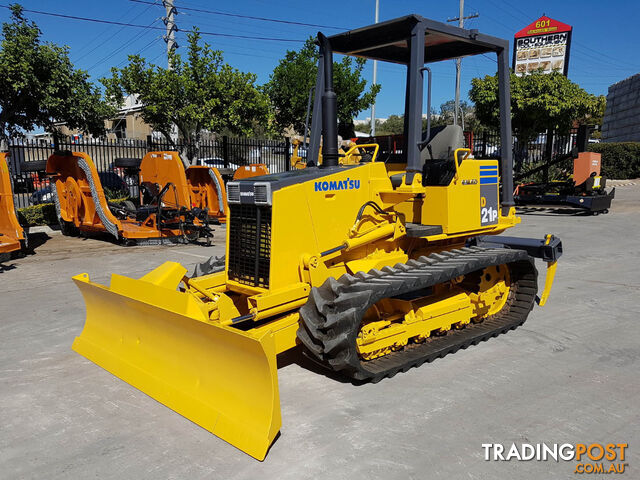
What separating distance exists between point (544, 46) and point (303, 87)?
12.8 m

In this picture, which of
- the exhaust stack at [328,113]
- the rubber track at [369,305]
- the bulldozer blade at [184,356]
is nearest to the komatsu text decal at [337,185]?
the exhaust stack at [328,113]

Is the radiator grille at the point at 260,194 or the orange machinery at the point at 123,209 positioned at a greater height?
the radiator grille at the point at 260,194

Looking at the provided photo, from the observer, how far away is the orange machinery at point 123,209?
1062 cm

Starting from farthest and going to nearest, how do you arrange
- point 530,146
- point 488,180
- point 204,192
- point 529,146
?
point 530,146, point 529,146, point 204,192, point 488,180

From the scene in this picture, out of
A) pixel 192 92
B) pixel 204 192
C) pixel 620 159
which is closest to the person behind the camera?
pixel 204 192

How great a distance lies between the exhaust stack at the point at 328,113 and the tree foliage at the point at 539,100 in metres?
15.9

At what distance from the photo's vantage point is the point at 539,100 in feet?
63.0

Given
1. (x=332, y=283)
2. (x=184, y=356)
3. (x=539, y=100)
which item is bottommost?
(x=184, y=356)

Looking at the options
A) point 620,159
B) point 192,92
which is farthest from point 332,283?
point 620,159

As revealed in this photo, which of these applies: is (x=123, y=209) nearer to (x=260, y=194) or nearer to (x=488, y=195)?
(x=260, y=194)

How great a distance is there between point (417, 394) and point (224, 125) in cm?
1538

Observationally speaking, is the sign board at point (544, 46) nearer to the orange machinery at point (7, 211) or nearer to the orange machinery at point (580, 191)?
the orange machinery at point (580, 191)

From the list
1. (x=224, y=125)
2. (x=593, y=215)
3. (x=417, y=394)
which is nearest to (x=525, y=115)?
(x=593, y=215)

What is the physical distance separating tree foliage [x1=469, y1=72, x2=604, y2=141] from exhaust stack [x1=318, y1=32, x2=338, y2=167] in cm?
1592
